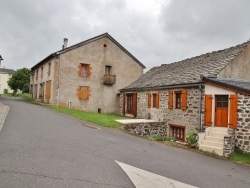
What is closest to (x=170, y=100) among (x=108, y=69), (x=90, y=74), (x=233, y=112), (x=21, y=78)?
(x=233, y=112)

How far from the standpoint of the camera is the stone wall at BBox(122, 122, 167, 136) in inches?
615

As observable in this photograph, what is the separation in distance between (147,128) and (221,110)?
5181 millimetres

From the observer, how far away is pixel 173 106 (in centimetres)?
1705

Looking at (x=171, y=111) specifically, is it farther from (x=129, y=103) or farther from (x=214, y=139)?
(x=129, y=103)

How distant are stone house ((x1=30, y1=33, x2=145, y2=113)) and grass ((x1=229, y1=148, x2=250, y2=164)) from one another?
16.8 m

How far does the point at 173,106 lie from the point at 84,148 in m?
9.51

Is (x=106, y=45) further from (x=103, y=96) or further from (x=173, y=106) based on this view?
(x=173, y=106)

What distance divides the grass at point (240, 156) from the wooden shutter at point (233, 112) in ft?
4.41

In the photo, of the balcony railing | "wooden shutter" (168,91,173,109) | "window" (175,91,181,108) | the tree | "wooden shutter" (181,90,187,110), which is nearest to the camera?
"wooden shutter" (181,90,187,110)

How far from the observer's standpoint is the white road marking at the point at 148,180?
6.08 metres

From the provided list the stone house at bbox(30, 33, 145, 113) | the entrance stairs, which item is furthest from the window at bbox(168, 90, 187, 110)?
the stone house at bbox(30, 33, 145, 113)

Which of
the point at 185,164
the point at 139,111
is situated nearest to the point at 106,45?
the point at 139,111

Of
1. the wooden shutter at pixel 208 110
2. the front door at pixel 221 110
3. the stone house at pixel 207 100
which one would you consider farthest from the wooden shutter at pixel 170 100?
the front door at pixel 221 110

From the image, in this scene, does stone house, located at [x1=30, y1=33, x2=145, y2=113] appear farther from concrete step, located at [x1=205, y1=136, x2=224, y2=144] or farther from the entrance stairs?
concrete step, located at [x1=205, y1=136, x2=224, y2=144]
